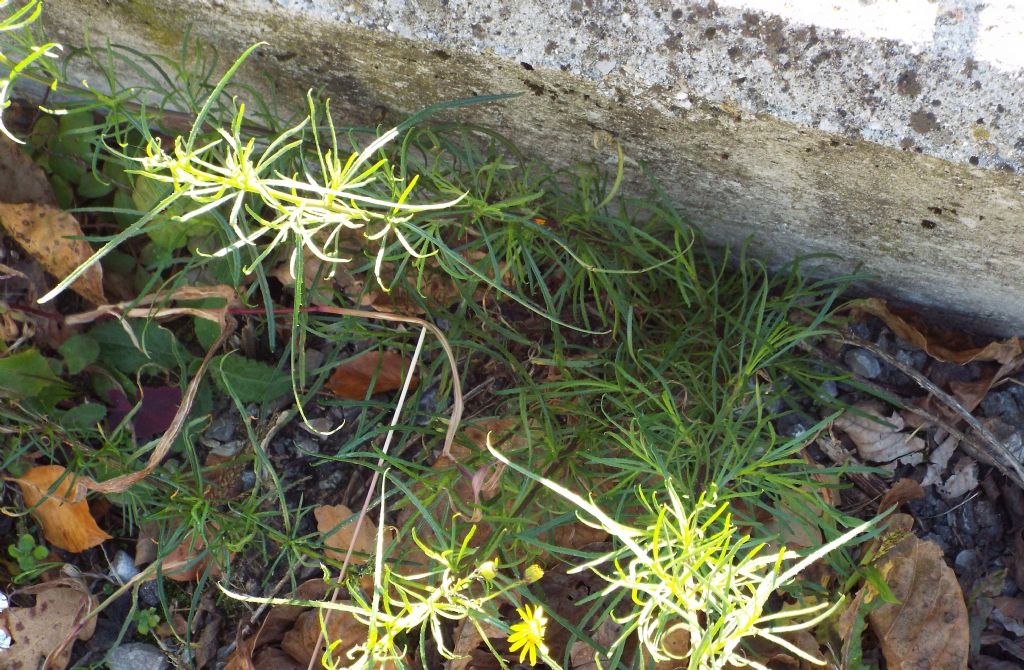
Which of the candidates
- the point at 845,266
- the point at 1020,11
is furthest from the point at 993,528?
the point at 1020,11

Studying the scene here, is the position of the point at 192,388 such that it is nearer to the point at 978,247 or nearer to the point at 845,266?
the point at 845,266

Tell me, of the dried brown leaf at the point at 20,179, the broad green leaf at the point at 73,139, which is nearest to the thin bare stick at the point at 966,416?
the broad green leaf at the point at 73,139

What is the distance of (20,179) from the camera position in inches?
90.1

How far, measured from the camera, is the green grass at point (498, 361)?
1755 mm

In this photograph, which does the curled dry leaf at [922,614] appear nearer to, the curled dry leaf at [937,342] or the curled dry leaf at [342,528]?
the curled dry leaf at [937,342]

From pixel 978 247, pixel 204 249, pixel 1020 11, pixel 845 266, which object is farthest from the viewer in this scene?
pixel 204 249

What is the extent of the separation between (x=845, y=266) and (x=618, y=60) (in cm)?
87

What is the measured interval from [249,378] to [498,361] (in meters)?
0.64

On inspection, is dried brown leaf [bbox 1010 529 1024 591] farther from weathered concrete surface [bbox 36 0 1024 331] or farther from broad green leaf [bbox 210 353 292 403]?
broad green leaf [bbox 210 353 292 403]

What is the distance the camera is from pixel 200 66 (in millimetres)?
1856

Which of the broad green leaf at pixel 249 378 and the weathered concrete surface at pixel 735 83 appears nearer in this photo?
the weathered concrete surface at pixel 735 83

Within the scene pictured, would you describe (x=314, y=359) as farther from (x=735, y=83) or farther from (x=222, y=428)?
(x=735, y=83)

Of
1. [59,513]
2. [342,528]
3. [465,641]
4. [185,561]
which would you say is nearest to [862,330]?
[465,641]

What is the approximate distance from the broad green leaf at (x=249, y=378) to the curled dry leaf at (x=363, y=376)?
0.46 feet
